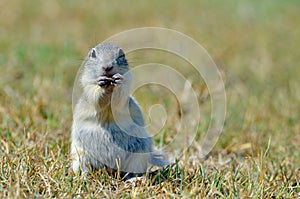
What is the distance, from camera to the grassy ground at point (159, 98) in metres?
3.28

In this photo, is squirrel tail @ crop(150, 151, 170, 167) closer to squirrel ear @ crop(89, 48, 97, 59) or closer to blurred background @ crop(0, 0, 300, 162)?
blurred background @ crop(0, 0, 300, 162)

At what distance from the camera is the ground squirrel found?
3.35 metres

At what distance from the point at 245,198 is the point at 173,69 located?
3530mm

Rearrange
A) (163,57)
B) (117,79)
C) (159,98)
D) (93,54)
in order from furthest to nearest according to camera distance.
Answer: (163,57) → (159,98) → (93,54) → (117,79)

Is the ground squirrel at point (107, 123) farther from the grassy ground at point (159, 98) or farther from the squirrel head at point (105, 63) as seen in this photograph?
the grassy ground at point (159, 98)

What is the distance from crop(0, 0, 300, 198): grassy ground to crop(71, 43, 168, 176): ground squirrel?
148 mm

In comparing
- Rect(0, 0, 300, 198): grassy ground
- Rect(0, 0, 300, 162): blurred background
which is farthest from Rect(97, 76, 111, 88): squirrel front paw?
Rect(0, 0, 300, 162): blurred background

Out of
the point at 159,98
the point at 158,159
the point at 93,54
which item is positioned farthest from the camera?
the point at 159,98

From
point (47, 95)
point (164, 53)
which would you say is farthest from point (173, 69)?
point (47, 95)

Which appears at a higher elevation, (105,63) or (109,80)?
(105,63)

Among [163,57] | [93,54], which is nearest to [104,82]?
[93,54]

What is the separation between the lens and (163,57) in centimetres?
703

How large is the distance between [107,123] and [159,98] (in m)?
2.17

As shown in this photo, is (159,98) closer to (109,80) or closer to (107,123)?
(107,123)
